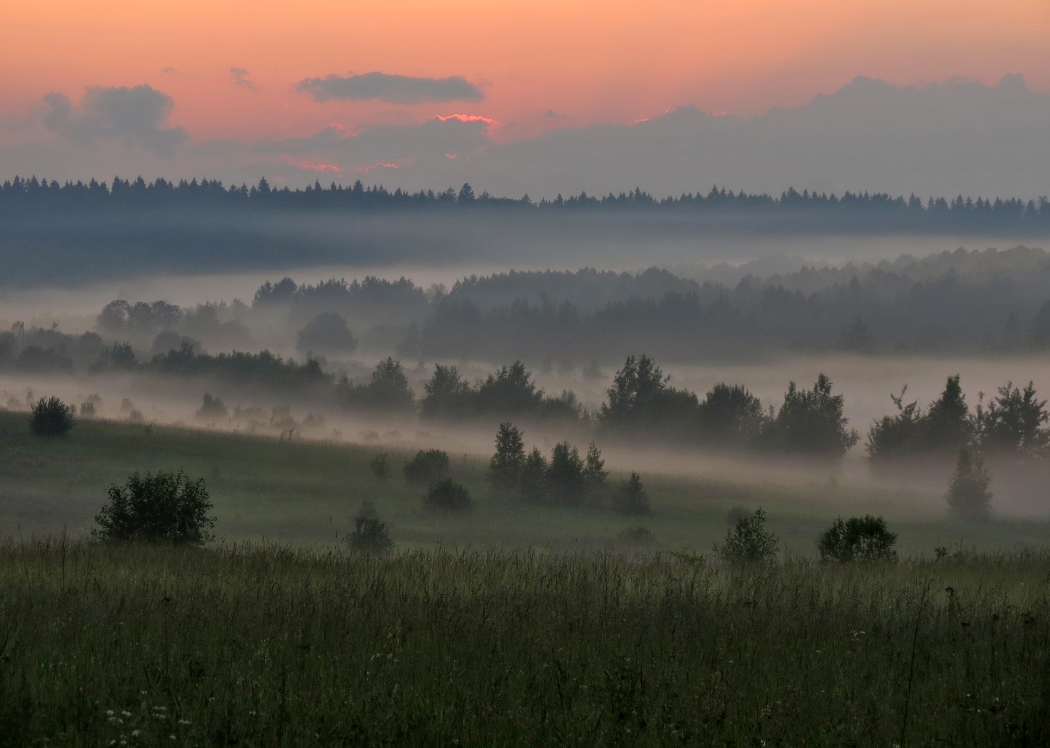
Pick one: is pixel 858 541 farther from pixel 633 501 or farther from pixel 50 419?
pixel 50 419

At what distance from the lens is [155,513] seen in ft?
85.6

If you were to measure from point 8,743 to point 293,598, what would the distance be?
17.2ft

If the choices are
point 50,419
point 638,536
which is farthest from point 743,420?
point 50,419

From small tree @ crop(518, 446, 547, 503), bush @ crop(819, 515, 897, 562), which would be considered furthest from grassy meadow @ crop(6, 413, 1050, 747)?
small tree @ crop(518, 446, 547, 503)

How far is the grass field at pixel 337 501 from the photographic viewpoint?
7000cm

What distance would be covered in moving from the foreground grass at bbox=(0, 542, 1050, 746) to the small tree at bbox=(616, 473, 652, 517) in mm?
81127

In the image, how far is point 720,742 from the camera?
23.7 feet

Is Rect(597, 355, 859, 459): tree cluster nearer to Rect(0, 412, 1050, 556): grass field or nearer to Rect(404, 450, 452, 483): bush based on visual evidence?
Rect(0, 412, 1050, 556): grass field

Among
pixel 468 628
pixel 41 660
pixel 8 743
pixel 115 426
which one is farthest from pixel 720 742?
pixel 115 426

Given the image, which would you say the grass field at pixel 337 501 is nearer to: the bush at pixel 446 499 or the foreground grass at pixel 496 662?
the bush at pixel 446 499

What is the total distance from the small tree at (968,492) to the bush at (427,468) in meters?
55.5

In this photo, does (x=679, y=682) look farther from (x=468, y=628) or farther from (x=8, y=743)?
(x=8, y=743)

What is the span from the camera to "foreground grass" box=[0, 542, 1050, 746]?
23.7 ft

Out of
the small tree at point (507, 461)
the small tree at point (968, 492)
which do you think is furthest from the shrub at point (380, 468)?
the small tree at point (968, 492)
